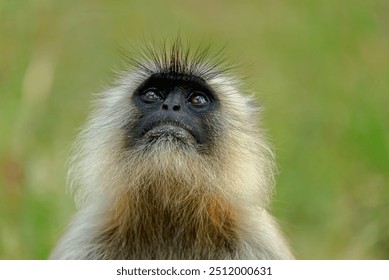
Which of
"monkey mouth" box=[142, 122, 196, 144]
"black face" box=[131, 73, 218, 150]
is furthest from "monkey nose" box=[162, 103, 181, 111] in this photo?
"monkey mouth" box=[142, 122, 196, 144]

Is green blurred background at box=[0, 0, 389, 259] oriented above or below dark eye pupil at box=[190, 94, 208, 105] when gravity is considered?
above

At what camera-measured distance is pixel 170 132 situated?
7.68m

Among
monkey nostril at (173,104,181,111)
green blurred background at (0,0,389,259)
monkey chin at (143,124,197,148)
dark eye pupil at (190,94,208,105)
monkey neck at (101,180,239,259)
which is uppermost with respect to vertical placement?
green blurred background at (0,0,389,259)

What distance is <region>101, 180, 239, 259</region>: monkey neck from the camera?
7.95m

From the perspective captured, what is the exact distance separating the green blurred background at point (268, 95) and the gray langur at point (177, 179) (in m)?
1.44

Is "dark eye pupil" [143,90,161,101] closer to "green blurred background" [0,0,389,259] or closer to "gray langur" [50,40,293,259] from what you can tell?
"gray langur" [50,40,293,259]

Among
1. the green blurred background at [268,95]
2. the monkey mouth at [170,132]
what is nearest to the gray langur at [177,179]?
the monkey mouth at [170,132]

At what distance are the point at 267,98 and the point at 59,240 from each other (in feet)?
13.6

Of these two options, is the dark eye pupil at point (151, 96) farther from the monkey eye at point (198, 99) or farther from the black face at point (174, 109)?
the monkey eye at point (198, 99)

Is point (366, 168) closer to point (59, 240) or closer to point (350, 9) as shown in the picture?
point (350, 9)

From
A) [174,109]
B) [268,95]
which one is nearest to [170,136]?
[174,109]

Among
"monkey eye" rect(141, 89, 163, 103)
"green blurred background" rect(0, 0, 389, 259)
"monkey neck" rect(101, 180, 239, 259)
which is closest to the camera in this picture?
"monkey neck" rect(101, 180, 239, 259)

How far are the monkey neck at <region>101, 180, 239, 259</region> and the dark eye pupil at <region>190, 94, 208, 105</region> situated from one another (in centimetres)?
51

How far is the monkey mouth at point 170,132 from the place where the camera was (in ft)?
25.2
